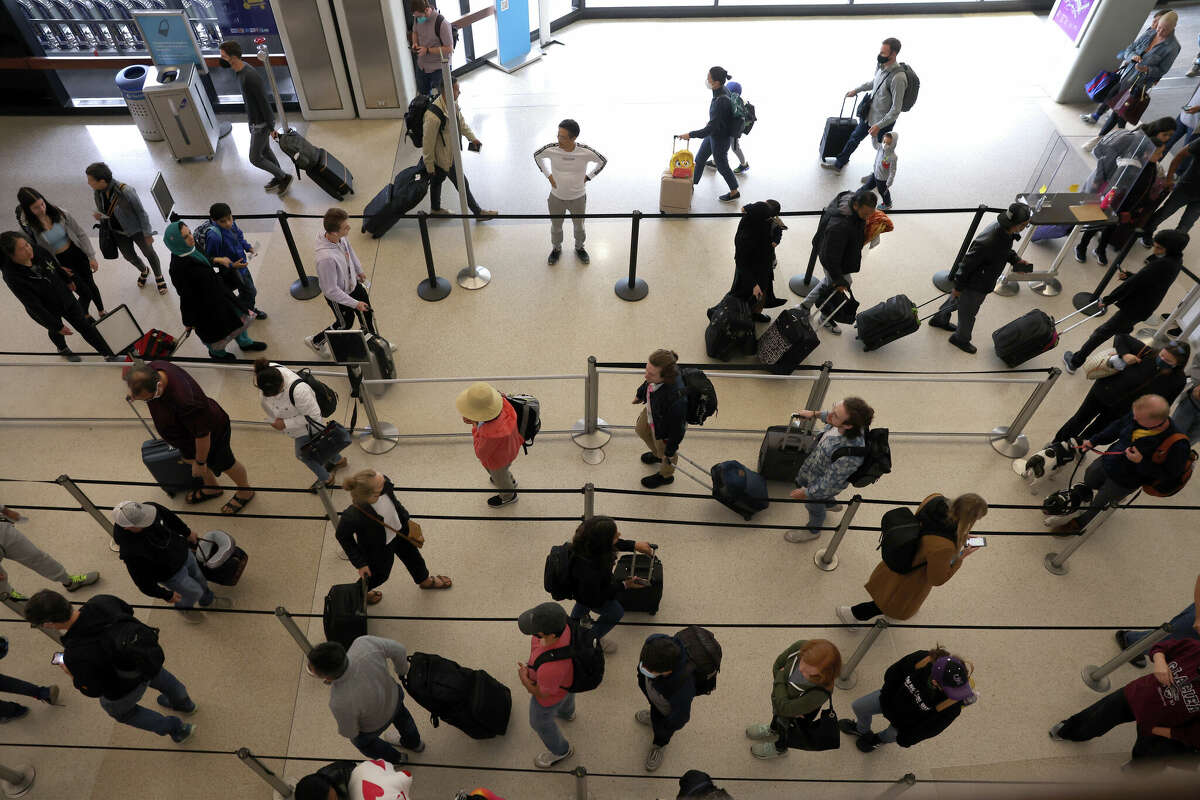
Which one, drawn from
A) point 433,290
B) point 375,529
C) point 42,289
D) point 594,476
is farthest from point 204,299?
point 594,476

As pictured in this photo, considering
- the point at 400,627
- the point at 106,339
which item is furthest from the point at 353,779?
the point at 106,339

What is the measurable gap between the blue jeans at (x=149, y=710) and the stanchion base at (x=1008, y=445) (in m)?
7.27

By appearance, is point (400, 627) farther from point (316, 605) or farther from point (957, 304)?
point (957, 304)

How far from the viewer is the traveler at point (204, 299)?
683 cm

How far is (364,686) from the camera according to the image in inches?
168

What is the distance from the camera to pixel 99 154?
11.0 metres

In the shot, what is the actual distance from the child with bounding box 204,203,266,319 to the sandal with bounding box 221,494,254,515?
7.75ft

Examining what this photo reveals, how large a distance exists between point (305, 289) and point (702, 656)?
6.74 meters

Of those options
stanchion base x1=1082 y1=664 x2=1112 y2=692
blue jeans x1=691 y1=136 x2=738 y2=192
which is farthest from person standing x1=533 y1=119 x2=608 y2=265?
stanchion base x1=1082 y1=664 x2=1112 y2=692

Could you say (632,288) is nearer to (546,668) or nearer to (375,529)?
(375,529)

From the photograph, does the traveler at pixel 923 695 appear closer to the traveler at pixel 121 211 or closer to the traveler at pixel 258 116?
the traveler at pixel 121 211

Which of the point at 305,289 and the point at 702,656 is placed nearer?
the point at 702,656

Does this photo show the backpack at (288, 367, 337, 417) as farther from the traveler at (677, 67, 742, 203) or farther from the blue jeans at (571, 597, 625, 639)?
the traveler at (677, 67, 742, 203)

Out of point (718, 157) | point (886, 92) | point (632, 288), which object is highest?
point (886, 92)
